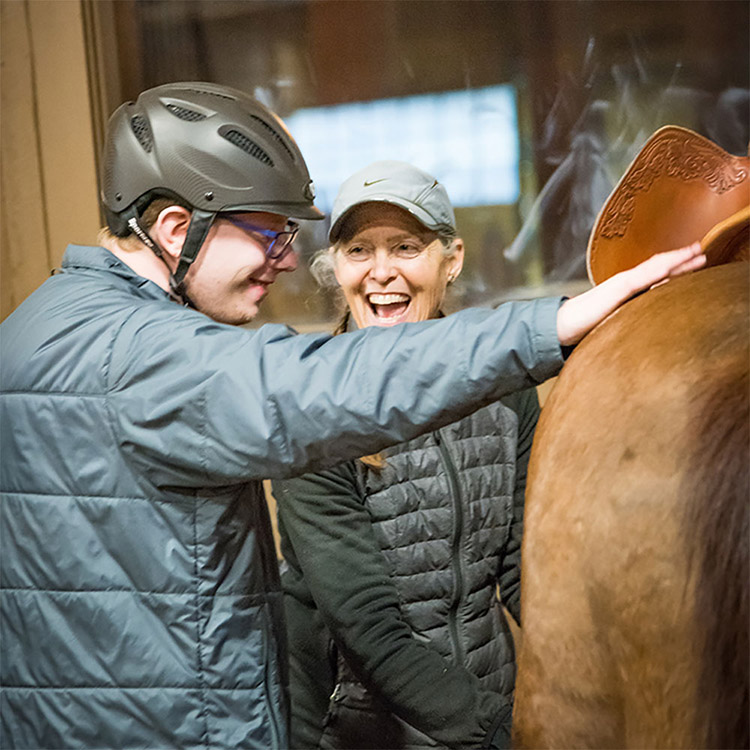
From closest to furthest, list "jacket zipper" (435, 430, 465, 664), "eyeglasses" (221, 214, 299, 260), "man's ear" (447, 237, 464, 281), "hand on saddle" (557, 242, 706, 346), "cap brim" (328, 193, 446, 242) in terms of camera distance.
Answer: "hand on saddle" (557, 242, 706, 346) < "eyeglasses" (221, 214, 299, 260) < "jacket zipper" (435, 430, 465, 664) < "cap brim" (328, 193, 446, 242) < "man's ear" (447, 237, 464, 281)

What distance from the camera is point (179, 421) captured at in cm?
81

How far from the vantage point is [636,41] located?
226 centimetres

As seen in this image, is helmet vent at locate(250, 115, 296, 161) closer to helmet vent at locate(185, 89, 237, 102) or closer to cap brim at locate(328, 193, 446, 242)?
helmet vent at locate(185, 89, 237, 102)

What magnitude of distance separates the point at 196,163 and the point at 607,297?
1.70ft

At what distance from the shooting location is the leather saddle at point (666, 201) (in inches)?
37.8

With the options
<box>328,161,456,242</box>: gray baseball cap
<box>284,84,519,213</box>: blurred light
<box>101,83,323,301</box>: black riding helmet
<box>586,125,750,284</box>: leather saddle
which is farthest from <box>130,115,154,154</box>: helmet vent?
<box>284,84,519,213</box>: blurred light

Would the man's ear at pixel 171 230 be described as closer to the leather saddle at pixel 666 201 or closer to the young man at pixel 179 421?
the young man at pixel 179 421

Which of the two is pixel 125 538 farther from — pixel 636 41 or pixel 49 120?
pixel 636 41

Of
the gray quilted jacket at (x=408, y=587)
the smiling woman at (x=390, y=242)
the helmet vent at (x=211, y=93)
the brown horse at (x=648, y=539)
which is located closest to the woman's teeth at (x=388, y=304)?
the smiling woman at (x=390, y=242)

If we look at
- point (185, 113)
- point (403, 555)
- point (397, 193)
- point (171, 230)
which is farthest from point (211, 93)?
point (403, 555)

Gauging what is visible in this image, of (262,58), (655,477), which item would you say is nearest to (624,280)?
(655,477)

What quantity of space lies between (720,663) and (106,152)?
878 mm

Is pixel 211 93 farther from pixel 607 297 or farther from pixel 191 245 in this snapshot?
pixel 607 297

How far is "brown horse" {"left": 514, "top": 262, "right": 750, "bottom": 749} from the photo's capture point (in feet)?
1.92
